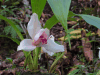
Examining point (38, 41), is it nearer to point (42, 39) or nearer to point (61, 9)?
point (42, 39)

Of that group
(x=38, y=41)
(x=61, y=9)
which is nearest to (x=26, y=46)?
(x=38, y=41)

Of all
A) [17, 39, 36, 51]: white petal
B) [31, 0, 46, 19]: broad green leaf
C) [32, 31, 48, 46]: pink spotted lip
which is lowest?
[17, 39, 36, 51]: white petal

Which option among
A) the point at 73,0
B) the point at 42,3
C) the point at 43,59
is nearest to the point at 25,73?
the point at 42,3

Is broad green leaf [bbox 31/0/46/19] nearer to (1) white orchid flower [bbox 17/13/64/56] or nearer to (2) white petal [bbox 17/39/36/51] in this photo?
(1) white orchid flower [bbox 17/13/64/56]

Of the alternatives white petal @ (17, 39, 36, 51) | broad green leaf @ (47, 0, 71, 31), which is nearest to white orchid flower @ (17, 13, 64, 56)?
white petal @ (17, 39, 36, 51)

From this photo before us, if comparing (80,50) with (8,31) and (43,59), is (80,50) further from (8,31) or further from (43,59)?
(8,31)

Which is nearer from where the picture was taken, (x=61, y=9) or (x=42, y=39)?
(x=61, y=9)

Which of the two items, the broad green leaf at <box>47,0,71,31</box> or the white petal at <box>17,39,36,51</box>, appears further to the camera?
the white petal at <box>17,39,36,51</box>

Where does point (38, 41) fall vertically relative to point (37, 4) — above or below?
below

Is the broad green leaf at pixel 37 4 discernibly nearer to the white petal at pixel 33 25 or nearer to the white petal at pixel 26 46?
the white petal at pixel 33 25
